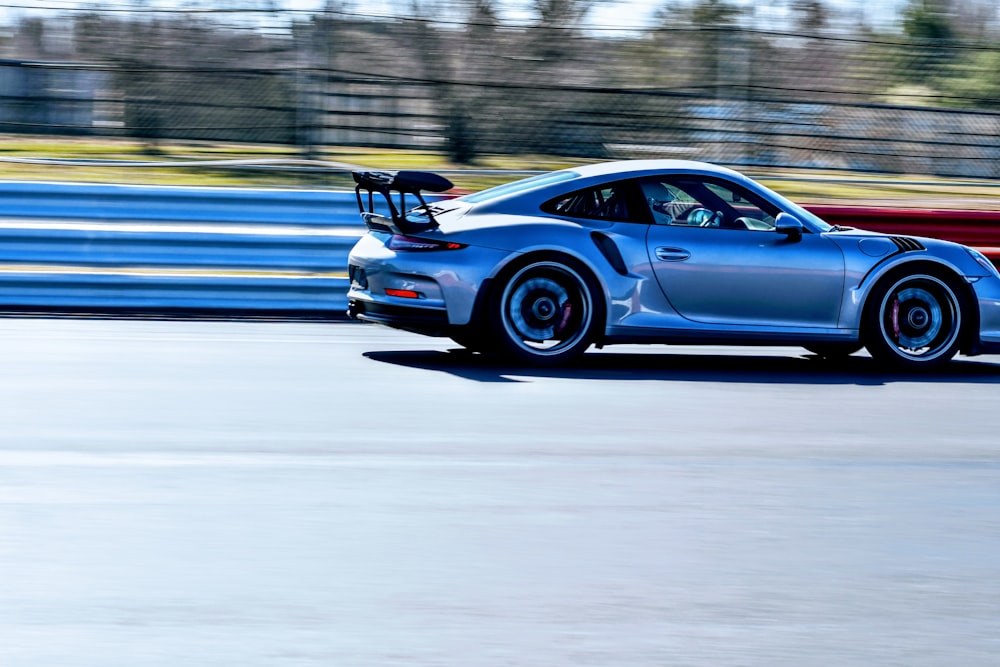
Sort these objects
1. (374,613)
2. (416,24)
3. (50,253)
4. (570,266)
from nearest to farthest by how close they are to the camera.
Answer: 1. (374,613)
2. (570,266)
3. (50,253)
4. (416,24)

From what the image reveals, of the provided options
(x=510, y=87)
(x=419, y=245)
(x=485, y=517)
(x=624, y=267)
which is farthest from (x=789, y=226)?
(x=510, y=87)

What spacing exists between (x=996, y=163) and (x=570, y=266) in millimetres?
7107

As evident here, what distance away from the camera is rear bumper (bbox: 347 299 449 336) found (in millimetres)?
8047

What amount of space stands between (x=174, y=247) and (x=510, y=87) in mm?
4106

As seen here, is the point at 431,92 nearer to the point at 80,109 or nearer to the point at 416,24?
the point at 416,24

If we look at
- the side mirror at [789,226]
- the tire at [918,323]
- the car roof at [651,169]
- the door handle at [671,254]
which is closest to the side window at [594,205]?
the car roof at [651,169]

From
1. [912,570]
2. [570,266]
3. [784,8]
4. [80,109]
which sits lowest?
[912,570]

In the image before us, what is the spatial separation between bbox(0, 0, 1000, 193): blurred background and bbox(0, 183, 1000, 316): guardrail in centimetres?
226

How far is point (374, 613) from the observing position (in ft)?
12.4

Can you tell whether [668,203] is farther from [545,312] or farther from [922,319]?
[922,319]

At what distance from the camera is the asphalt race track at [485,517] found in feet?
11.9

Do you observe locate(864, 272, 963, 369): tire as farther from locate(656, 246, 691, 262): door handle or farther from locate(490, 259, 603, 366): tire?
locate(490, 259, 603, 366): tire

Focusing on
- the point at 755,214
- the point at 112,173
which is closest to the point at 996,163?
the point at 755,214

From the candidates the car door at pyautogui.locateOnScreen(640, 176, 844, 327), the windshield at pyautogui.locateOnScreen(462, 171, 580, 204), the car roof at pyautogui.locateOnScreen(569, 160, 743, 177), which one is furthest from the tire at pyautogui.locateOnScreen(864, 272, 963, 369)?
the windshield at pyautogui.locateOnScreen(462, 171, 580, 204)
